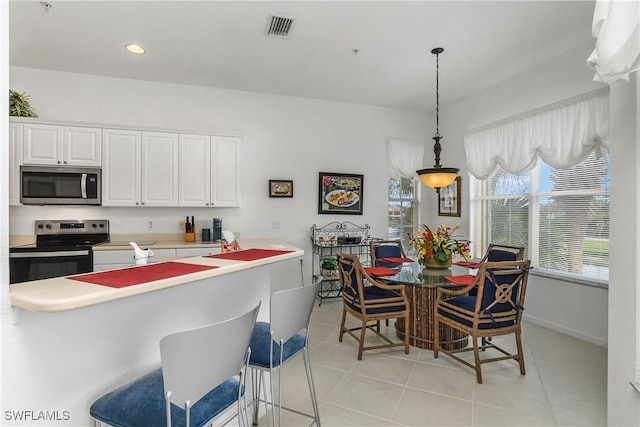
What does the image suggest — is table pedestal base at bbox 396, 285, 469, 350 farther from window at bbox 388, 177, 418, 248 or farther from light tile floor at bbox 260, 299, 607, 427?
window at bbox 388, 177, 418, 248

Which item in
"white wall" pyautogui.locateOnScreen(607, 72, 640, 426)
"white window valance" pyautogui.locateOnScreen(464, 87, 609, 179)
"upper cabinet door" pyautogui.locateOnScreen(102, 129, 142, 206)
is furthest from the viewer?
"upper cabinet door" pyautogui.locateOnScreen(102, 129, 142, 206)

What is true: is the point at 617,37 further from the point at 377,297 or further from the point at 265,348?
the point at 377,297

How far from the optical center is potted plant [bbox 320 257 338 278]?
464 centimetres

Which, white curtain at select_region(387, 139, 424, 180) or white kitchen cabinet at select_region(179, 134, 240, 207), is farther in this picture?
white curtain at select_region(387, 139, 424, 180)

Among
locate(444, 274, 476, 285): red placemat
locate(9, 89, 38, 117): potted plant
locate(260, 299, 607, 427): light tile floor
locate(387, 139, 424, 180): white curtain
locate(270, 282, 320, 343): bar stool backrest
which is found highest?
locate(9, 89, 38, 117): potted plant

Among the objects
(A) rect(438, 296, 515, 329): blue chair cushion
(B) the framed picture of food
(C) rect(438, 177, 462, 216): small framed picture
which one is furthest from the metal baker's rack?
(A) rect(438, 296, 515, 329): blue chair cushion

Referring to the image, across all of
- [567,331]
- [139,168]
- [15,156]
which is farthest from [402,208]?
[15,156]

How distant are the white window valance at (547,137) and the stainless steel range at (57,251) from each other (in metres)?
4.96

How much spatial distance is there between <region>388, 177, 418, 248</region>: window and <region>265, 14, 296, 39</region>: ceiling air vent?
3030 millimetres

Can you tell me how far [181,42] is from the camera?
3227 mm

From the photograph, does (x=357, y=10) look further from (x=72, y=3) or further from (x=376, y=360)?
(x=376, y=360)

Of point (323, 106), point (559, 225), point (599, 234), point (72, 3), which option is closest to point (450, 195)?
point (559, 225)

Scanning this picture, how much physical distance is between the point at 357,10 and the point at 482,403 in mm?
3167

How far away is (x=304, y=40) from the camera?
316 cm
